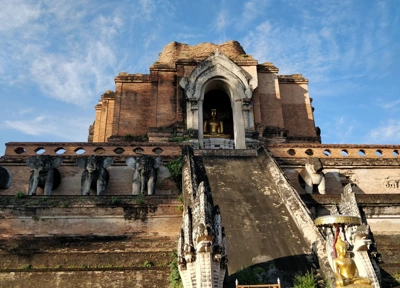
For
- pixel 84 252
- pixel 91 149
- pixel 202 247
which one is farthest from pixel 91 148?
pixel 202 247

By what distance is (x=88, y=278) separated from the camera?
28.5 ft

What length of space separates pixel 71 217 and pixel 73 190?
11.6 ft

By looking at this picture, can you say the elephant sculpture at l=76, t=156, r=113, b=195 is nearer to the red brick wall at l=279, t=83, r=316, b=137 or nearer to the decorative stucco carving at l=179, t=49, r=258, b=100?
the decorative stucco carving at l=179, t=49, r=258, b=100

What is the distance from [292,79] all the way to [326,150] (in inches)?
295

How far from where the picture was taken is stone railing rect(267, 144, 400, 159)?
1664cm

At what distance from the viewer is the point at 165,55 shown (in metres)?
24.1

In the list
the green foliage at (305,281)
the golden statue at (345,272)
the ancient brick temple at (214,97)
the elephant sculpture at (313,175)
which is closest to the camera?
the golden statue at (345,272)

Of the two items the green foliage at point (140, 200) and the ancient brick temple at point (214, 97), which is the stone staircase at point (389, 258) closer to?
the green foliage at point (140, 200)

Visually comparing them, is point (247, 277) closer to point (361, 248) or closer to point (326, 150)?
point (361, 248)

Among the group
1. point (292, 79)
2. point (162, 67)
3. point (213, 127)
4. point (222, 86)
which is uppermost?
point (292, 79)

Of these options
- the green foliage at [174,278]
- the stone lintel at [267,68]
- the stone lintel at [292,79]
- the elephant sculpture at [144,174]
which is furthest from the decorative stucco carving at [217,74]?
the green foliage at [174,278]

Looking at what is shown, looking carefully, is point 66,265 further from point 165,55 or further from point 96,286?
point 165,55

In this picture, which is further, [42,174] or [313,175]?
[313,175]

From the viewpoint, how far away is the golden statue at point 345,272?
6.90 metres
